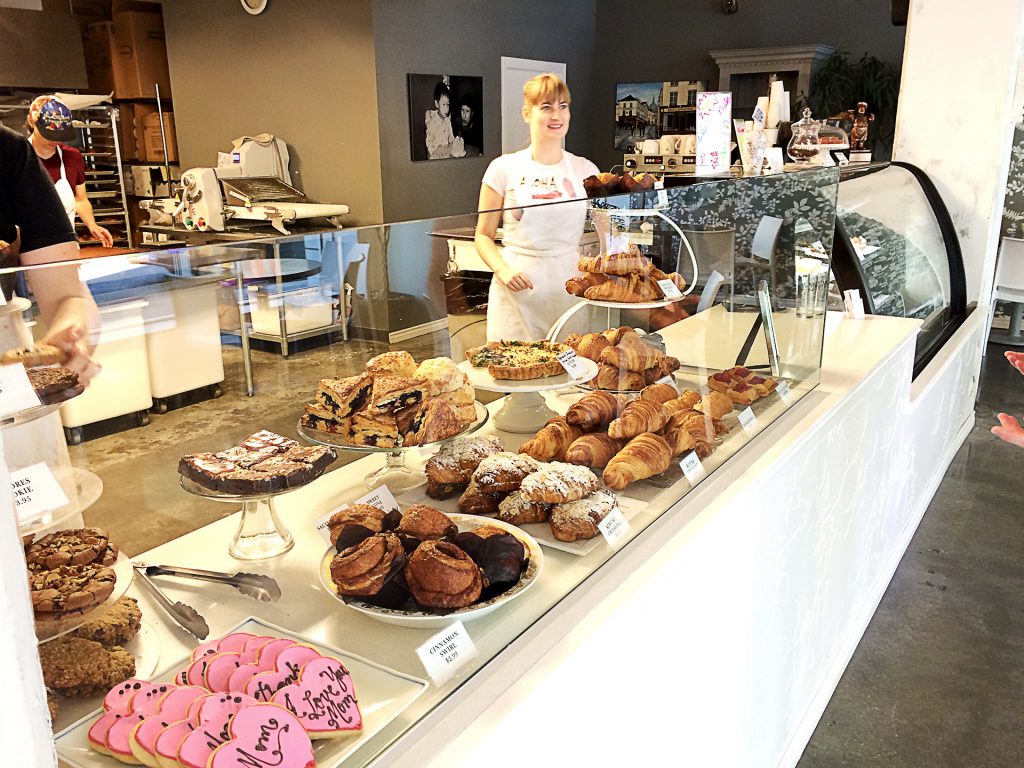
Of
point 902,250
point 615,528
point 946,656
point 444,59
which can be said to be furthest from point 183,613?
point 444,59

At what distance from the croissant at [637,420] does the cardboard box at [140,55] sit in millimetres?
6909

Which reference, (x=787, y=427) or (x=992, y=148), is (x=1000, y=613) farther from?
(x=992, y=148)

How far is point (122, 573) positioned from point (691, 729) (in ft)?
3.14

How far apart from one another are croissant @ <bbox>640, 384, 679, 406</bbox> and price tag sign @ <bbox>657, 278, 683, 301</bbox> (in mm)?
184

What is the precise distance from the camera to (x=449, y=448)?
4.19 feet

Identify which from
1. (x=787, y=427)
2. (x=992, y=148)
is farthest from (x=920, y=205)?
(x=787, y=427)

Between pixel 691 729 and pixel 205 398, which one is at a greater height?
pixel 205 398

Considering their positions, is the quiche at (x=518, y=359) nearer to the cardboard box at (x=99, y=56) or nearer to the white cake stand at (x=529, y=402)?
the white cake stand at (x=529, y=402)

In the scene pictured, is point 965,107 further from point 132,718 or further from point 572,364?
point 132,718

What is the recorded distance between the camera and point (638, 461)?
4.43 ft

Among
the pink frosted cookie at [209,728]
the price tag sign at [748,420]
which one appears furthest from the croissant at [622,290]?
the pink frosted cookie at [209,728]

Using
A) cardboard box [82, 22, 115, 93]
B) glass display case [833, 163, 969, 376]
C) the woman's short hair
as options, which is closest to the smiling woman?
the woman's short hair

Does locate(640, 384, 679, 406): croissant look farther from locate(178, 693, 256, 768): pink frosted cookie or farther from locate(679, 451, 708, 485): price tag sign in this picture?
locate(178, 693, 256, 768): pink frosted cookie

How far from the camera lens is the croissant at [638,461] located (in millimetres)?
1318
